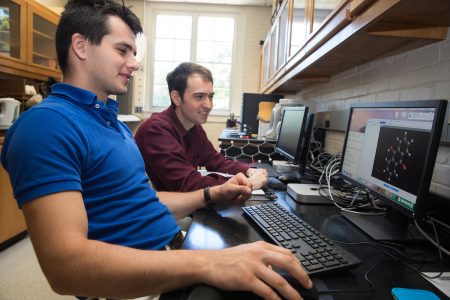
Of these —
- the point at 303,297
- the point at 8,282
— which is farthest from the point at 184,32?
the point at 303,297

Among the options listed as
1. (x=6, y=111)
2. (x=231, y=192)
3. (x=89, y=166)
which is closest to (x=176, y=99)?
(x=231, y=192)

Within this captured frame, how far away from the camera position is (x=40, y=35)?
9.36 ft

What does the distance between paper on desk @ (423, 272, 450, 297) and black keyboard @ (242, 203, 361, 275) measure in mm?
155

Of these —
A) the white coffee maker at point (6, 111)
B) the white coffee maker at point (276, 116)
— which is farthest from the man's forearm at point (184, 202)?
the white coffee maker at point (6, 111)

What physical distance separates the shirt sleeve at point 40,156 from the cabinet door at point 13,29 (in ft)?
7.67

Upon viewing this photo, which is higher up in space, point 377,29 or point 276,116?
point 377,29

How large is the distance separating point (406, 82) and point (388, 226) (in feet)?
2.01

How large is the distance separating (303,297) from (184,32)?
191 inches

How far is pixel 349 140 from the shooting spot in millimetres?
1115

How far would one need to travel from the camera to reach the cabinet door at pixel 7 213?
2.02 meters

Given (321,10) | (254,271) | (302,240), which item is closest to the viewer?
(254,271)

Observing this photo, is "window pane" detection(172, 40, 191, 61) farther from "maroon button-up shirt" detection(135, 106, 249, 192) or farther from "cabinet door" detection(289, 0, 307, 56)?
"maroon button-up shirt" detection(135, 106, 249, 192)

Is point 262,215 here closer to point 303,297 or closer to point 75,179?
point 303,297

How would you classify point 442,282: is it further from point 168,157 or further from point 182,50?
point 182,50
